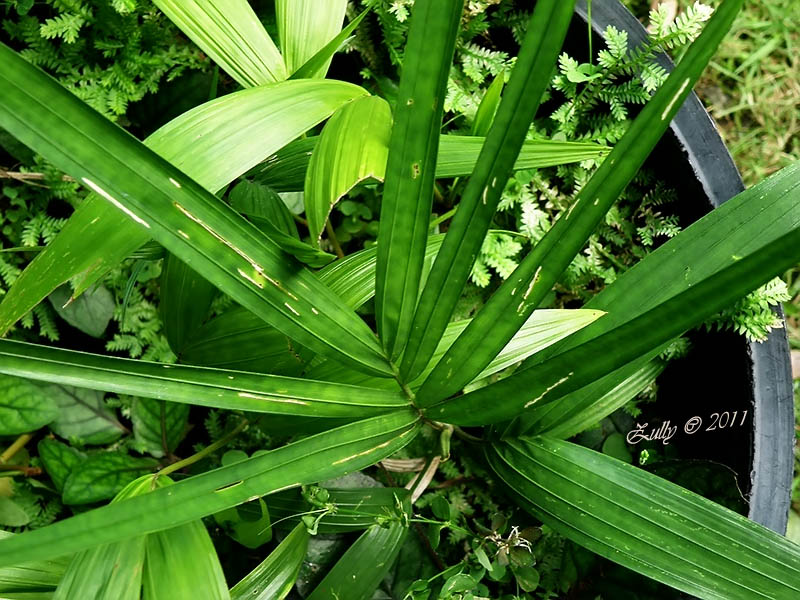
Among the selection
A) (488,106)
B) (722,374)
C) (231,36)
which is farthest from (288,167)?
(722,374)

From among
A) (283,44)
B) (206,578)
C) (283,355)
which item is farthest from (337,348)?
(283,44)

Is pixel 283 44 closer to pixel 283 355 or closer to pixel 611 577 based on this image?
pixel 283 355

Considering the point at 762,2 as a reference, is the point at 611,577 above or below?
below

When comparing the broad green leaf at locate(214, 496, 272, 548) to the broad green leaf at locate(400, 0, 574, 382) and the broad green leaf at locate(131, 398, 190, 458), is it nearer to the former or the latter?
the broad green leaf at locate(131, 398, 190, 458)

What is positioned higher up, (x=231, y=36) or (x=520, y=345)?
(x=231, y=36)

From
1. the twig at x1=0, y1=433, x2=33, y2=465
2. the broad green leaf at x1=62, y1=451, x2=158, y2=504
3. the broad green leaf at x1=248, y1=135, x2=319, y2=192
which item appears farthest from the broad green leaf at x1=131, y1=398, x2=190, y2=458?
the broad green leaf at x1=248, y1=135, x2=319, y2=192

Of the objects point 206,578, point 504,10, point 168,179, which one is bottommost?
point 206,578

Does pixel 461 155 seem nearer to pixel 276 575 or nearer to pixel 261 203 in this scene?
pixel 261 203
